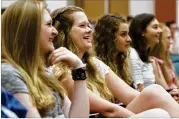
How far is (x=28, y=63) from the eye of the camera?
6.47ft

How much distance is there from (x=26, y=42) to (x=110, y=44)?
1.30 meters

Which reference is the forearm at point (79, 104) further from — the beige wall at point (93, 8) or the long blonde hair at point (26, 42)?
the beige wall at point (93, 8)

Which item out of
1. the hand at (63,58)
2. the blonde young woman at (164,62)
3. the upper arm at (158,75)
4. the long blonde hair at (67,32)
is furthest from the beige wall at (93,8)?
the hand at (63,58)

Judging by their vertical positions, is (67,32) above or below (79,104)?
above

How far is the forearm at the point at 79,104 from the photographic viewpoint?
6.88 feet

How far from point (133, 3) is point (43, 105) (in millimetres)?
7570

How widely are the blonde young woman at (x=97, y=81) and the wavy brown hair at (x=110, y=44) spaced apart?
0.86 ft

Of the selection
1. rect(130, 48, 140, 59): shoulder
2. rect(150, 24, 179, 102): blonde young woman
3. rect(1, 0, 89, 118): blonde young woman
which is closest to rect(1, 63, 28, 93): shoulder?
rect(1, 0, 89, 118): blonde young woman

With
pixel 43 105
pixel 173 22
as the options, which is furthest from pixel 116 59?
pixel 173 22

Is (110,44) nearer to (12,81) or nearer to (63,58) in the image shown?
(63,58)

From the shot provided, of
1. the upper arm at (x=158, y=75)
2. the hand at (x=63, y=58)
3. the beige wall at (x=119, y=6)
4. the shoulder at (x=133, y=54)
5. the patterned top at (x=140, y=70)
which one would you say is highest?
the hand at (x=63, y=58)

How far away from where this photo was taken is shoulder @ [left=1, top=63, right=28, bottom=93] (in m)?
1.87

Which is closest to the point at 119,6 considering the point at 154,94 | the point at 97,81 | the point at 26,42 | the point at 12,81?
the point at 97,81

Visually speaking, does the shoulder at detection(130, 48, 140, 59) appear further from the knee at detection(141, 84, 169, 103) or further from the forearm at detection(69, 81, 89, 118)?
the forearm at detection(69, 81, 89, 118)
